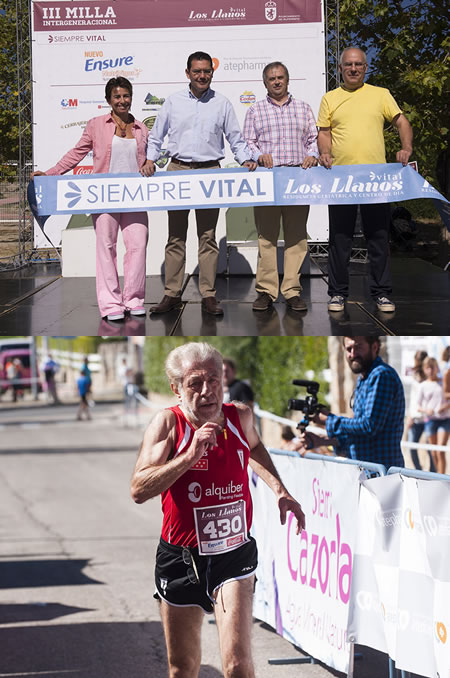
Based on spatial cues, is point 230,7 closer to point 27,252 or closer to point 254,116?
A: point 27,252

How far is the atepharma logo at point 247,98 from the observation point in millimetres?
16547

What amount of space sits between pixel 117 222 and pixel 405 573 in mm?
5258

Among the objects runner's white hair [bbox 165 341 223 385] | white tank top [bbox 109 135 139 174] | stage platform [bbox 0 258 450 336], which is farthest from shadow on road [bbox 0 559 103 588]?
runner's white hair [bbox 165 341 223 385]

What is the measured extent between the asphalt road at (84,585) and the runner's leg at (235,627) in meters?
1.59

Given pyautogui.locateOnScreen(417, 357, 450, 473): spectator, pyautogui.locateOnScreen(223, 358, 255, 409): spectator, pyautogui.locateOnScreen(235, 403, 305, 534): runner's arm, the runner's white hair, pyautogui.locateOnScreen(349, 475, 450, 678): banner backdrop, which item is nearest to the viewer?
pyautogui.locateOnScreen(349, 475, 450, 678): banner backdrop

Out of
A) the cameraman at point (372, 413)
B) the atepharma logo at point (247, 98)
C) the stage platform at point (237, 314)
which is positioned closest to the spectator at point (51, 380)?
the atepharma logo at point (247, 98)

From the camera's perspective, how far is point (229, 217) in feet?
50.9

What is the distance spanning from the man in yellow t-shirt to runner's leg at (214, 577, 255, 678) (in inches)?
184

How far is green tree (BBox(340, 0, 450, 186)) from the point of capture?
19531 millimetres

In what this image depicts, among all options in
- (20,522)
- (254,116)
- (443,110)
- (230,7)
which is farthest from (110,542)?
(443,110)

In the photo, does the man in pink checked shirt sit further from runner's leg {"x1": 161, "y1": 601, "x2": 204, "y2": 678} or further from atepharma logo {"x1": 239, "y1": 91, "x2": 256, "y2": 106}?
atepharma logo {"x1": 239, "y1": 91, "x2": 256, "y2": 106}

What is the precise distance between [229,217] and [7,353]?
30565mm

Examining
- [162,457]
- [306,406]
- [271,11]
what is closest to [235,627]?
[162,457]

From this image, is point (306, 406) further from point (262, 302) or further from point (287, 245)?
point (287, 245)
